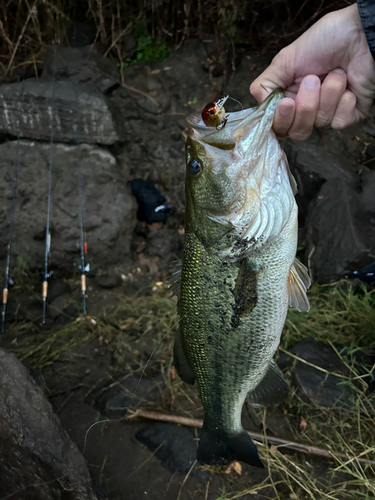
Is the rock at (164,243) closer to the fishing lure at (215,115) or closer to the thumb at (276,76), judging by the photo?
the thumb at (276,76)

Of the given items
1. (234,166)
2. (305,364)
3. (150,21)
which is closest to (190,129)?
(234,166)

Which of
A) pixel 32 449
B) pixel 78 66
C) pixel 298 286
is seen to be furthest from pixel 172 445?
pixel 78 66

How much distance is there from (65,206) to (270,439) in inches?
126

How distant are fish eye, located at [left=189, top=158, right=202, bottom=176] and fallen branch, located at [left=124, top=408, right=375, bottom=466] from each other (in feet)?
6.72

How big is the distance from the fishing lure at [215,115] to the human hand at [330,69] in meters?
0.36

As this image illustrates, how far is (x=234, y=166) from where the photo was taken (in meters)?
1.39

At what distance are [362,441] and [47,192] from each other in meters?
3.92

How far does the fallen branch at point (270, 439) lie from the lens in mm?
2490

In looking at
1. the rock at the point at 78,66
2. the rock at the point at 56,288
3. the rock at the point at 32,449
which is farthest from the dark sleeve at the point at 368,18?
the rock at the point at 78,66

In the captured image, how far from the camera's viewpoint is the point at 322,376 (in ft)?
9.57

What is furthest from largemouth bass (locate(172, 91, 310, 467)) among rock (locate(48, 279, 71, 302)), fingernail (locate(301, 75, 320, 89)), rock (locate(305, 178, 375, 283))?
rock (locate(48, 279, 71, 302))

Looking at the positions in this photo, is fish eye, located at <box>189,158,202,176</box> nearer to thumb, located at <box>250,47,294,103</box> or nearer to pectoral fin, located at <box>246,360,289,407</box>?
thumb, located at <box>250,47,294,103</box>

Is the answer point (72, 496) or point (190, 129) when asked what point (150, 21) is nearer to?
point (190, 129)

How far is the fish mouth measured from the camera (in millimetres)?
1312
